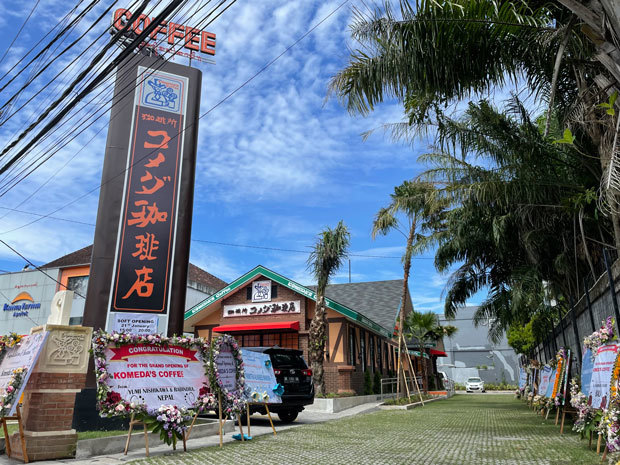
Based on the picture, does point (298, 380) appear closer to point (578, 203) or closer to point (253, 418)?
point (253, 418)

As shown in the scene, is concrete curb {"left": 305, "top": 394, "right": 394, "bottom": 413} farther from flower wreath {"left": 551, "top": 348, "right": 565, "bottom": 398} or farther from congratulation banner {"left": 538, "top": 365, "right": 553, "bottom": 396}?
flower wreath {"left": 551, "top": 348, "right": 565, "bottom": 398}

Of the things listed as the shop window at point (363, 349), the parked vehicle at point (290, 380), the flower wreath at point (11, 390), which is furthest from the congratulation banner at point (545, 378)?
the flower wreath at point (11, 390)

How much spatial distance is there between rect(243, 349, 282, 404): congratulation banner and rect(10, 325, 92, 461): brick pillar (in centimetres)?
316

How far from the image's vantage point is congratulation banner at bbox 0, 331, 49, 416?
252 inches

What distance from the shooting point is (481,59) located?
8.02 m

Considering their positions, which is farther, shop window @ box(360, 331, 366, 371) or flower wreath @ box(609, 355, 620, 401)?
shop window @ box(360, 331, 366, 371)

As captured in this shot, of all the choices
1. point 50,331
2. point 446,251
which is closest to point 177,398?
point 50,331

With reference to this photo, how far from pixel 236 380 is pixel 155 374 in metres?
1.80

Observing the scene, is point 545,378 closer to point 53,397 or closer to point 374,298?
point 53,397

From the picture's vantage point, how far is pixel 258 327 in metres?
20.8

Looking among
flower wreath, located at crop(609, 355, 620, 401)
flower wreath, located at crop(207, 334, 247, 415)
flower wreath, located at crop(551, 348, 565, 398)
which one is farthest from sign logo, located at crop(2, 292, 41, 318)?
flower wreath, located at crop(609, 355, 620, 401)

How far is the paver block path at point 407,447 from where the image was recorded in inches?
260

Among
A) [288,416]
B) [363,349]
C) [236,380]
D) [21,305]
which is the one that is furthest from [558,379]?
[21,305]

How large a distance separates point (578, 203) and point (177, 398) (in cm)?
843
